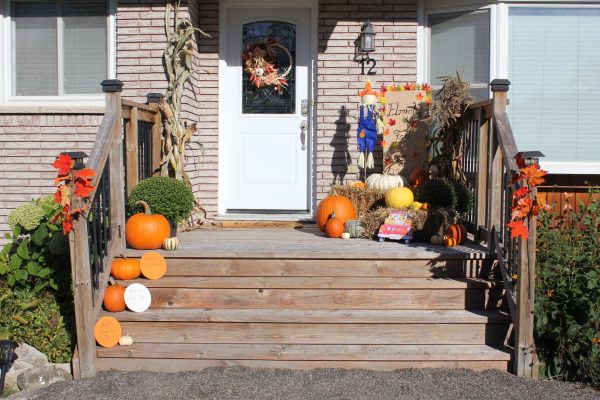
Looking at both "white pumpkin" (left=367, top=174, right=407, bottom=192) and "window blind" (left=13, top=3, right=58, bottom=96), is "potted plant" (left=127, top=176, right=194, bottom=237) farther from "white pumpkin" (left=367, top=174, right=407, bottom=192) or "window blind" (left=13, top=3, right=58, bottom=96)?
"window blind" (left=13, top=3, right=58, bottom=96)

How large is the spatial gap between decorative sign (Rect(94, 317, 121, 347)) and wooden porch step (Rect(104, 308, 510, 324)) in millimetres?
122

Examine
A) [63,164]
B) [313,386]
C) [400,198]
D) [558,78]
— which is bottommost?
[313,386]

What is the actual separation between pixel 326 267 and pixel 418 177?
1977 millimetres

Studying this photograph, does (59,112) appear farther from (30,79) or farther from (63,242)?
(63,242)

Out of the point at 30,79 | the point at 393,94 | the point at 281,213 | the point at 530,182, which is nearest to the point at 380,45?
the point at 393,94

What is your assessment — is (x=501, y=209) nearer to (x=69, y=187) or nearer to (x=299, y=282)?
(x=299, y=282)

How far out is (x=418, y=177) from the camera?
661cm

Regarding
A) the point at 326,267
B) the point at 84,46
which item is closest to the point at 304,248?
the point at 326,267

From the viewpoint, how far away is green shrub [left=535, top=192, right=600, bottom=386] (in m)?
4.21

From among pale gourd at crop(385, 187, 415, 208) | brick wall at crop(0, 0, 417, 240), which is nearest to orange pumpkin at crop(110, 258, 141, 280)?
brick wall at crop(0, 0, 417, 240)

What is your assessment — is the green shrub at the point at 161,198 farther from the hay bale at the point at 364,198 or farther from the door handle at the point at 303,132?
the door handle at the point at 303,132

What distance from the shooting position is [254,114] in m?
7.25

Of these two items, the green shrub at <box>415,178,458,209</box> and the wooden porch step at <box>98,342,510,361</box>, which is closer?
the wooden porch step at <box>98,342,510,361</box>

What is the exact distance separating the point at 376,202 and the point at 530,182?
7.47ft
